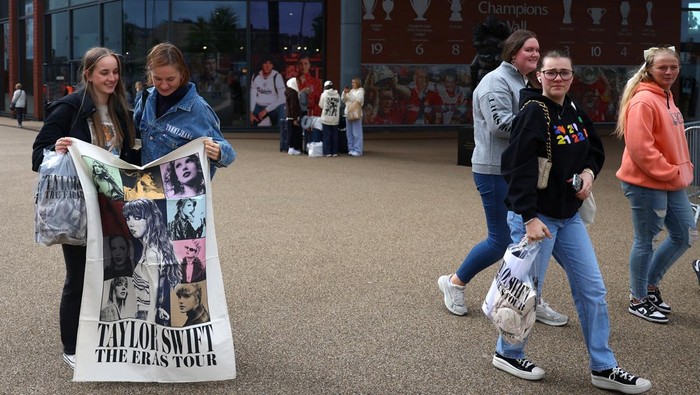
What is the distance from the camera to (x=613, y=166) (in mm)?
17391

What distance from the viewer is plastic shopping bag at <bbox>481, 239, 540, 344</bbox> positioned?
4.57 m

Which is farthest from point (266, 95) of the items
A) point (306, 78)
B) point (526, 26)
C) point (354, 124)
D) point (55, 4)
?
point (55, 4)

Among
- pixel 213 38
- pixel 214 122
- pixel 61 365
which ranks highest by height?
pixel 213 38

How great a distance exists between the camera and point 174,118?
4.86 metres

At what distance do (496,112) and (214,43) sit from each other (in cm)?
2362

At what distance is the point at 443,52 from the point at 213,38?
7.18 meters

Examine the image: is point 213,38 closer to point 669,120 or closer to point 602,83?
point 602,83

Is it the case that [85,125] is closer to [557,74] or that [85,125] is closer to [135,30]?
[557,74]

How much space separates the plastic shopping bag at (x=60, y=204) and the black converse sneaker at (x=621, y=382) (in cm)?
271

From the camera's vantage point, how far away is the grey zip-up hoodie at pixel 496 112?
5.59 m

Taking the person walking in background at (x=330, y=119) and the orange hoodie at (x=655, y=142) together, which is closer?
the orange hoodie at (x=655, y=142)

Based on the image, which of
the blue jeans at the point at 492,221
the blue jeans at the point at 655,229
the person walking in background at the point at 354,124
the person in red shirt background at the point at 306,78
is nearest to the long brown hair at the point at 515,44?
the blue jeans at the point at 492,221

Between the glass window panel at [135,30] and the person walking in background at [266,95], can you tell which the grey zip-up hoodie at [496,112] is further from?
the glass window panel at [135,30]

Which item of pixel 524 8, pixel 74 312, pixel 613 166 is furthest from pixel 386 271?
pixel 524 8
